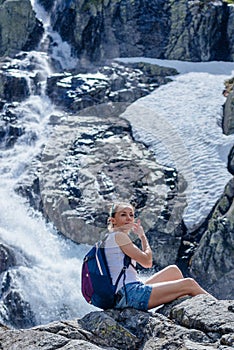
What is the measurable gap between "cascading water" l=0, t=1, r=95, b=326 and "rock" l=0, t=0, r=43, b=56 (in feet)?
30.3

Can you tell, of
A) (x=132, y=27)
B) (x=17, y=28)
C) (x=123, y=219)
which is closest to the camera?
(x=123, y=219)

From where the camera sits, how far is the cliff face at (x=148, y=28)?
38344mm

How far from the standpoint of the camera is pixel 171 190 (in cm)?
2573

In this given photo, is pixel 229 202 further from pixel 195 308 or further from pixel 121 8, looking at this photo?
pixel 121 8

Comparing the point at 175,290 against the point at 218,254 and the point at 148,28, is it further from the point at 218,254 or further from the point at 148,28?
the point at 148,28

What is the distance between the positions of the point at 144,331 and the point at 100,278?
3.12 feet

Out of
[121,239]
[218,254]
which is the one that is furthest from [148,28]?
[121,239]

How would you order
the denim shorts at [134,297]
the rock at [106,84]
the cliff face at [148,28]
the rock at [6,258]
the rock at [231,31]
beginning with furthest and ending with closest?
the cliff face at [148,28] < the rock at [231,31] < the rock at [106,84] < the rock at [6,258] < the denim shorts at [134,297]

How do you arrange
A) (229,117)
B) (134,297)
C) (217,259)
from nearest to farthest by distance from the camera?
1. (134,297)
2. (217,259)
3. (229,117)

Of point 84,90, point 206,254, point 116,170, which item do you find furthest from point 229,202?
point 84,90

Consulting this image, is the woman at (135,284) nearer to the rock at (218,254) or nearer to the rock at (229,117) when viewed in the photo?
the rock at (218,254)

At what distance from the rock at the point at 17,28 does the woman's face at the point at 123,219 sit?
31.9 metres

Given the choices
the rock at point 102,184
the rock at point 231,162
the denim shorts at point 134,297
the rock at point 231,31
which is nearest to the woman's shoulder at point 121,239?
the denim shorts at point 134,297

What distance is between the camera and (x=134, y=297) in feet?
24.2
